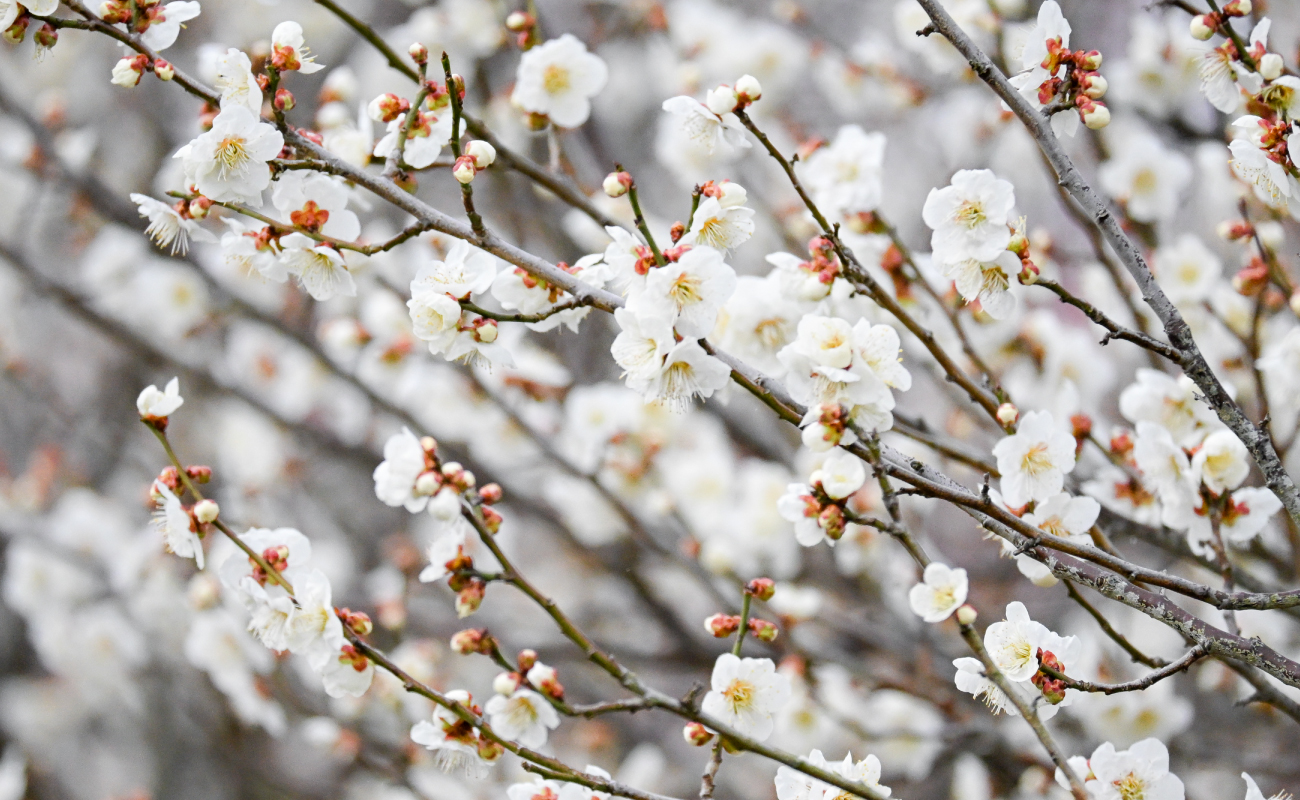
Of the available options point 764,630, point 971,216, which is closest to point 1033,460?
point 971,216

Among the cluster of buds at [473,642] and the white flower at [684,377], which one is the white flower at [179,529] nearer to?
the cluster of buds at [473,642]

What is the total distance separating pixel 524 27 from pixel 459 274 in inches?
30.6

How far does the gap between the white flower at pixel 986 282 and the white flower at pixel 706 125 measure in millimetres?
389

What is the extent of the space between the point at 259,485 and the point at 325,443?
63 centimetres

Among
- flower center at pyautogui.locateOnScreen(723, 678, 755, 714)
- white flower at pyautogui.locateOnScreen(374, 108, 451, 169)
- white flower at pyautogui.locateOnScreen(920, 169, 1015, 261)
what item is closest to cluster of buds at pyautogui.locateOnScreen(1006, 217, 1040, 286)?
white flower at pyautogui.locateOnScreen(920, 169, 1015, 261)

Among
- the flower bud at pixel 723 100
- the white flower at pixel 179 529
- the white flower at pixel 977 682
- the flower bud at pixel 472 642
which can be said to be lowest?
the flower bud at pixel 472 642

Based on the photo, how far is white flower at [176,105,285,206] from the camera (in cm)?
134

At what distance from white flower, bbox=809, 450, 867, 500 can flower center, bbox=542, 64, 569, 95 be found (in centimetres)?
103

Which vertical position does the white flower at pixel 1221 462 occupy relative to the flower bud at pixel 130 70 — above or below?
above

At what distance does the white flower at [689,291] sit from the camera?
126 centimetres

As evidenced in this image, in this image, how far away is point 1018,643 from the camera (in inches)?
54.6

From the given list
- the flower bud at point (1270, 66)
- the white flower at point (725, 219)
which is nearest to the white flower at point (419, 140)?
the white flower at point (725, 219)

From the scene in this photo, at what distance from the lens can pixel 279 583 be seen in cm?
148

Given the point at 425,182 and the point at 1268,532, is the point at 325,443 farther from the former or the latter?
the point at 1268,532
